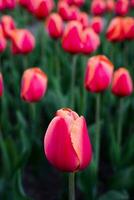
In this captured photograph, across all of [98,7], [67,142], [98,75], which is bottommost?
[98,7]

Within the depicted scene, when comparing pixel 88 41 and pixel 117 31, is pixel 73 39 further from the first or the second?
pixel 117 31

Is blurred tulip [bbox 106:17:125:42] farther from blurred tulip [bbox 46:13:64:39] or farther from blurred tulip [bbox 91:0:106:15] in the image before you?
blurred tulip [bbox 91:0:106:15]

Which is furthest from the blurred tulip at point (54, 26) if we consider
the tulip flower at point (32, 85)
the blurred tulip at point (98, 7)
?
the blurred tulip at point (98, 7)

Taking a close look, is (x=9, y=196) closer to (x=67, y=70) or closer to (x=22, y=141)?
(x=22, y=141)

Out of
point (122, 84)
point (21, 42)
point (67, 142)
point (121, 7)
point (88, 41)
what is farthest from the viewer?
point (121, 7)

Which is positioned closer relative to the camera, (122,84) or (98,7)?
(122,84)

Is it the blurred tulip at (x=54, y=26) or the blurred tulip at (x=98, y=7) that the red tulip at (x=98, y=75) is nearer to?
the blurred tulip at (x=54, y=26)

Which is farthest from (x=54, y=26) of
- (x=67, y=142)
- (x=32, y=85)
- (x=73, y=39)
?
(x=67, y=142)

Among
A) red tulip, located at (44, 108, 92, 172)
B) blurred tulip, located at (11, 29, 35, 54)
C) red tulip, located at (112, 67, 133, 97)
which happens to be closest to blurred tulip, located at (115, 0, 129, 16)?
blurred tulip, located at (11, 29, 35, 54)

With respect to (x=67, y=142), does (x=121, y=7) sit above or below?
below
